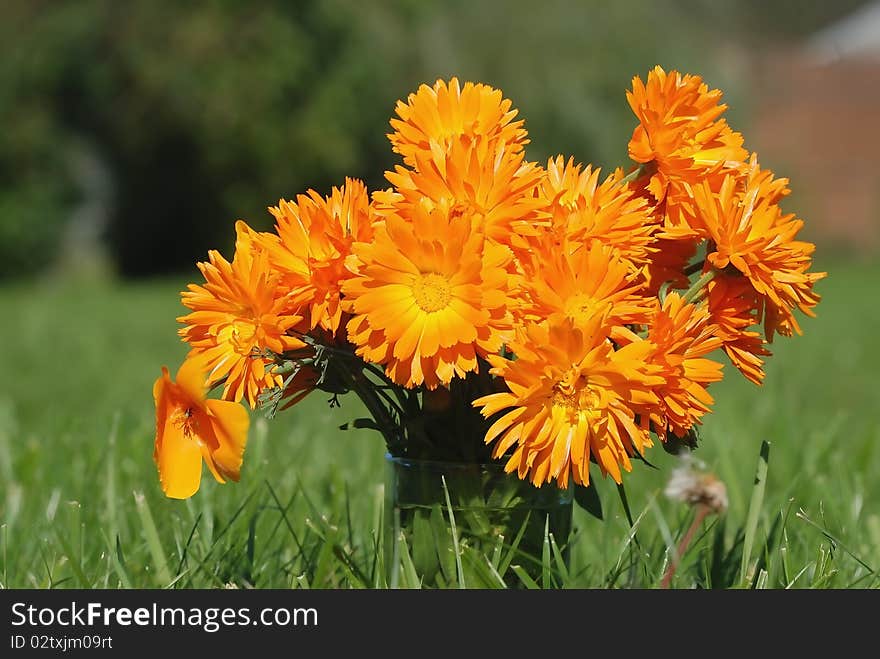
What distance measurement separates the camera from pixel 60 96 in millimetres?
13203

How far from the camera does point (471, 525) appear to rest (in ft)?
4.19

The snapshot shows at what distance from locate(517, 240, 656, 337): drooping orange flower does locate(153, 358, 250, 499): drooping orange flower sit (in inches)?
12.9

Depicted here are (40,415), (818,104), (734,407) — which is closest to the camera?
(734,407)

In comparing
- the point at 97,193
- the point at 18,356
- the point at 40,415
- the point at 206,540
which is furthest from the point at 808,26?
the point at 206,540

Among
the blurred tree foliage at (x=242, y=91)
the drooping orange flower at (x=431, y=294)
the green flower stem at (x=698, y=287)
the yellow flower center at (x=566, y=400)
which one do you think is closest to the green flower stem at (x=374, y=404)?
the drooping orange flower at (x=431, y=294)

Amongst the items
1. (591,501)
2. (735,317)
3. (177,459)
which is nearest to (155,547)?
(177,459)

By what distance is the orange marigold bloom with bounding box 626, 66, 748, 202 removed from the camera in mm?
1196

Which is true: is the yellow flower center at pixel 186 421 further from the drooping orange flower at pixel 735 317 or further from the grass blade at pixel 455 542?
the drooping orange flower at pixel 735 317

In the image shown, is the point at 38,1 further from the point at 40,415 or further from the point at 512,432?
the point at 512,432

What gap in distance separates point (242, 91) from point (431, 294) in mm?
12770

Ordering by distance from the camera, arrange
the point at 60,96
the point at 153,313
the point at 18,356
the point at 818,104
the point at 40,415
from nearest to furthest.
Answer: the point at 40,415 → the point at 18,356 → the point at 153,313 → the point at 60,96 → the point at 818,104

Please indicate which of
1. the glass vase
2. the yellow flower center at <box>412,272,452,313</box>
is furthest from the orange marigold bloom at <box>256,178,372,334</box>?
the glass vase
